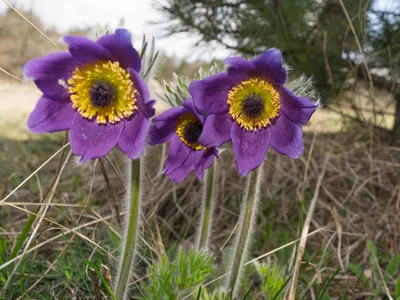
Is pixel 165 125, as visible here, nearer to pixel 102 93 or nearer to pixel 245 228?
pixel 102 93

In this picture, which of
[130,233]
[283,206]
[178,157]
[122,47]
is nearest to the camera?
[122,47]

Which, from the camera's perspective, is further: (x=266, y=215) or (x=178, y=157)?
(x=266, y=215)

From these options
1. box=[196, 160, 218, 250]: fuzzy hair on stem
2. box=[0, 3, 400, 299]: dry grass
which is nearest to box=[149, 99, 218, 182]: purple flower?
box=[196, 160, 218, 250]: fuzzy hair on stem

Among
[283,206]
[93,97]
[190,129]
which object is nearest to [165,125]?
[190,129]

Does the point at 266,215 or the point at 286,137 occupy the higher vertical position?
the point at 286,137

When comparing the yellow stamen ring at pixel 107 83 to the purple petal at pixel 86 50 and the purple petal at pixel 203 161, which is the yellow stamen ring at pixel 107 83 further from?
the purple petal at pixel 203 161
